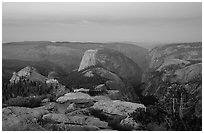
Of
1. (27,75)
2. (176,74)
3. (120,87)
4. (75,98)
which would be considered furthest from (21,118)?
(176,74)

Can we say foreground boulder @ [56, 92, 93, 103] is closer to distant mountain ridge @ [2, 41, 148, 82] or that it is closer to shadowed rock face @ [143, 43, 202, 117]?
shadowed rock face @ [143, 43, 202, 117]

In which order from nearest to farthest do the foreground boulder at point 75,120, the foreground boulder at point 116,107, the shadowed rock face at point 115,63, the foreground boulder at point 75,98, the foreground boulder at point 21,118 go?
1. the foreground boulder at point 21,118
2. the foreground boulder at point 75,120
3. the foreground boulder at point 116,107
4. the foreground boulder at point 75,98
5. the shadowed rock face at point 115,63

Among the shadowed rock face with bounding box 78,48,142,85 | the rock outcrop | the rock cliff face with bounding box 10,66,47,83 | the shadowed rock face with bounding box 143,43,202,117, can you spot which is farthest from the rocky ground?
the shadowed rock face with bounding box 78,48,142,85

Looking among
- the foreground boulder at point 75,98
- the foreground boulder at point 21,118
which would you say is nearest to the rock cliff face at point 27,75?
the foreground boulder at point 75,98

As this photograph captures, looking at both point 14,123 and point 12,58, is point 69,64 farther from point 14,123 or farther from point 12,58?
point 14,123

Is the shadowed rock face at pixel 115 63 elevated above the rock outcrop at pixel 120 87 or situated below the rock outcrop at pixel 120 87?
above

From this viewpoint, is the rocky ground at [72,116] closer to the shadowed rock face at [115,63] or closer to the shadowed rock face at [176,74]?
the shadowed rock face at [176,74]

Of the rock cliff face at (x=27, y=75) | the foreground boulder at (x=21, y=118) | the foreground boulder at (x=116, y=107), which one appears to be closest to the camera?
the foreground boulder at (x=21, y=118)

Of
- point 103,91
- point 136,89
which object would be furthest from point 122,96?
point 136,89
